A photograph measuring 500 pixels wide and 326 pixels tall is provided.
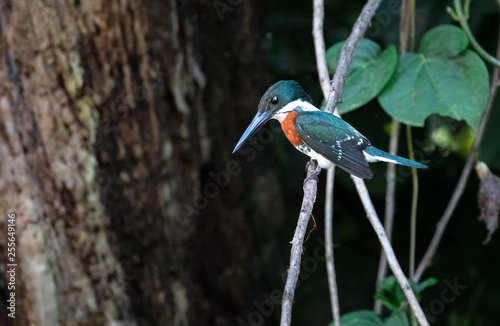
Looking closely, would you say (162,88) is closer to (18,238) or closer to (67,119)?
(67,119)

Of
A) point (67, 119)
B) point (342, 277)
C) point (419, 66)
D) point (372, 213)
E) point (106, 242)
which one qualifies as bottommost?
point (342, 277)

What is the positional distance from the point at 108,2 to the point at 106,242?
1089mm

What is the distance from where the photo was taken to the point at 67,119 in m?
2.43

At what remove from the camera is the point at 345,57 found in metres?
1.68

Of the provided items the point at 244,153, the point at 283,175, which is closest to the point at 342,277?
the point at 283,175

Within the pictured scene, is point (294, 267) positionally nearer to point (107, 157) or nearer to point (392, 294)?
point (392, 294)

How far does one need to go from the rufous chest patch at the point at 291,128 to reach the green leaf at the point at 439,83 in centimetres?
46

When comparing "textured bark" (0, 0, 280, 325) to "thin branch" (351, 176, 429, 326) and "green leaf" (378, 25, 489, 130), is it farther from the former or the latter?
"thin branch" (351, 176, 429, 326)

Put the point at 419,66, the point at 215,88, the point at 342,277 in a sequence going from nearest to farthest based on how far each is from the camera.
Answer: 1. the point at 419,66
2. the point at 215,88
3. the point at 342,277

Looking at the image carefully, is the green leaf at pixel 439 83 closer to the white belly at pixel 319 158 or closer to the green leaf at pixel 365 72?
the green leaf at pixel 365 72

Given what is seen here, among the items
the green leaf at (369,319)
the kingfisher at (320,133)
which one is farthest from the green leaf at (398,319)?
the kingfisher at (320,133)

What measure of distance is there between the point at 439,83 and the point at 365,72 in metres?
0.30

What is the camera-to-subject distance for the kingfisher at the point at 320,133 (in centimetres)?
165

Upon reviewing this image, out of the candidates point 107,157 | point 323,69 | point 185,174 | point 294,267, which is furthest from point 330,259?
point 107,157
